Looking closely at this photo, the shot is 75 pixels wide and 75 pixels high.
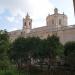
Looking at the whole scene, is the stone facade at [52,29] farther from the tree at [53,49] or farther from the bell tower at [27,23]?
the tree at [53,49]

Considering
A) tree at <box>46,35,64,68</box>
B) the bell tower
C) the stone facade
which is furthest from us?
the bell tower

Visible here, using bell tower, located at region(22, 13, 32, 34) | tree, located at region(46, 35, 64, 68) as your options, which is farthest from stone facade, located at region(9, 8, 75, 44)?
tree, located at region(46, 35, 64, 68)

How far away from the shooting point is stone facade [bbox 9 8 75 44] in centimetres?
5663

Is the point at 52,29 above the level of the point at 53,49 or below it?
Answer: above

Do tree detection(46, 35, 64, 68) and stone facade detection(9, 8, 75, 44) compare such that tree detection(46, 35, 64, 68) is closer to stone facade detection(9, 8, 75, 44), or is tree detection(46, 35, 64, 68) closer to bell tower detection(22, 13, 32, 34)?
stone facade detection(9, 8, 75, 44)

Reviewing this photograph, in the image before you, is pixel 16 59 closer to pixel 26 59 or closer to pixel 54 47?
pixel 26 59

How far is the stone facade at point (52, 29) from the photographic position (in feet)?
186

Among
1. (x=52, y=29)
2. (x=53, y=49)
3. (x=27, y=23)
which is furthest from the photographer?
(x=27, y=23)

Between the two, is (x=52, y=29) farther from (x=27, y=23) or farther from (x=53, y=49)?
(x=53, y=49)

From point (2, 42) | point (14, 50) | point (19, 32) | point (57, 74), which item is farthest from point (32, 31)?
point (57, 74)

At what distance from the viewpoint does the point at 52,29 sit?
62.9 metres

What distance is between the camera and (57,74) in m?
17.0

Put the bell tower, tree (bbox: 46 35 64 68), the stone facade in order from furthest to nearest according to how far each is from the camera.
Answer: the bell tower < the stone facade < tree (bbox: 46 35 64 68)

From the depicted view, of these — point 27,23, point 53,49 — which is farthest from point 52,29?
point 53,49
